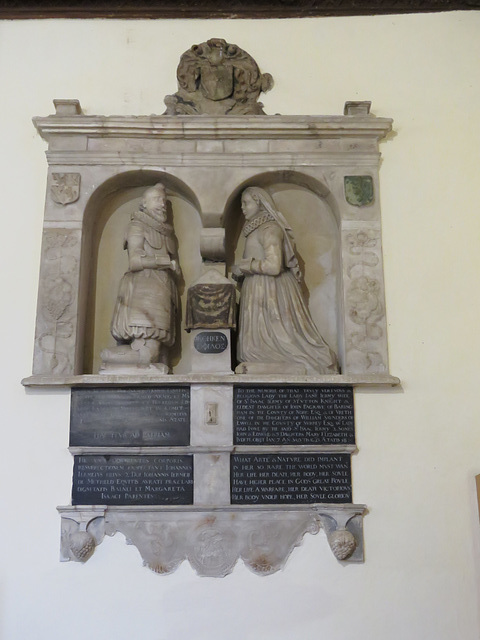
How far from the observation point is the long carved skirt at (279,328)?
540 cm

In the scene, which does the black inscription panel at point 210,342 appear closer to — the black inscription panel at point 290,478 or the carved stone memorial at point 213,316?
the carved stone memorial at point 213,316

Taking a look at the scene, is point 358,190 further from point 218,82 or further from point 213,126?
point 218,82

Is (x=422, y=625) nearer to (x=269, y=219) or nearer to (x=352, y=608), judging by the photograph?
(x=352, y=608)

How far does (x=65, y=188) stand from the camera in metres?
5.61

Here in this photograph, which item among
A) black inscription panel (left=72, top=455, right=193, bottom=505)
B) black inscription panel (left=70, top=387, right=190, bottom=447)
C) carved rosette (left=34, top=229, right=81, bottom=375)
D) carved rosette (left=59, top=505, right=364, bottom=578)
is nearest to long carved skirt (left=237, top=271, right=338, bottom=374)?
black inscription panel (left=70, top=387, right=190, bottom=447)

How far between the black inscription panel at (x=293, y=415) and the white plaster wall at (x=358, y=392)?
142 mm

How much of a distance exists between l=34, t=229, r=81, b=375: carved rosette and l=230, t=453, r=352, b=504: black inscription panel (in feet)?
4.28

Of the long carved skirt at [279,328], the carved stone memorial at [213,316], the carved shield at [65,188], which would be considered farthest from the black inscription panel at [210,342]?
the carved shield at [65,188]

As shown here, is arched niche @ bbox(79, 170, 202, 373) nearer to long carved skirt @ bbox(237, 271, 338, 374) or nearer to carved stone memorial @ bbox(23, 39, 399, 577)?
carved stone memorial @ bbox(23, 39, 399, 577)

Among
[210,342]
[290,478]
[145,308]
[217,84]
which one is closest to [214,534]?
[290,478]

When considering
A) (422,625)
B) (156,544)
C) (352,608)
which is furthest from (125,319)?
(422,625)

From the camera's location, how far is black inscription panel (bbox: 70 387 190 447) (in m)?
5.18

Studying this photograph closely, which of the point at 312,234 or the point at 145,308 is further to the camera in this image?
the point at 312,234

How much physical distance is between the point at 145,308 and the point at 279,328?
2.98ft
